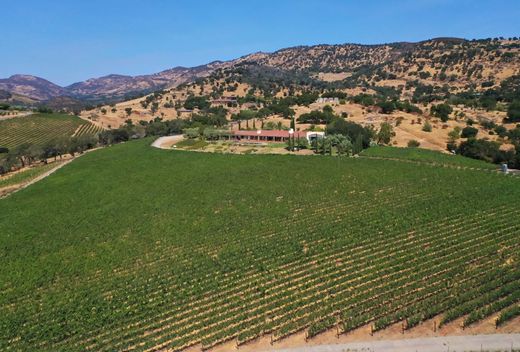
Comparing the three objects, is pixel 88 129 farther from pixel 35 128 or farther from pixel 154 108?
pixel 154 108

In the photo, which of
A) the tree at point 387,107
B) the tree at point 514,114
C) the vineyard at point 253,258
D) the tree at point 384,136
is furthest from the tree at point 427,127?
the vineyard at point 253,258

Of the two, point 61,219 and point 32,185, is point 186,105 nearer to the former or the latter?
point 32,185

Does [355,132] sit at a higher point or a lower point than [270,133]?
higher

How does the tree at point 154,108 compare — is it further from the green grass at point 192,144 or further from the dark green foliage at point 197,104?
the green grass at point 192,144

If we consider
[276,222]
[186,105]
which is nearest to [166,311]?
[276,222]

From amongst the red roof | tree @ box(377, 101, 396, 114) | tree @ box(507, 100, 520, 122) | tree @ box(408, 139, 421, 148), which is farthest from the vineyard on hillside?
tree @ box(507, 100, 520, 122)

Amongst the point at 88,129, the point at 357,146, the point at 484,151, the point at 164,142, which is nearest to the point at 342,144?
the point at 357,146
